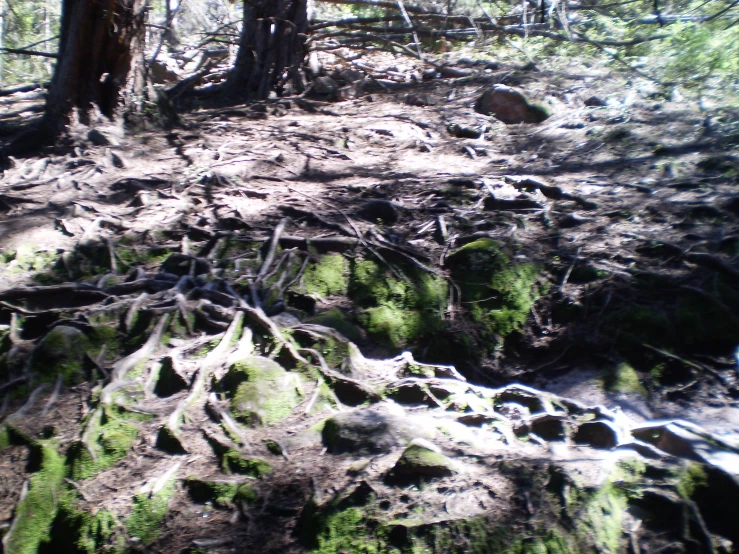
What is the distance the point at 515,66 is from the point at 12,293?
28.1ft

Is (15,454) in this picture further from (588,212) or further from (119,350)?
(588,212)

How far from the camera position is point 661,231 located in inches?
222

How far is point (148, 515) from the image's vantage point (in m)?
3.08

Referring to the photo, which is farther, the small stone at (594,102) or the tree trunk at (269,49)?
the tree trunk at (269,49)

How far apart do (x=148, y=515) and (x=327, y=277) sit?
8.14 ft

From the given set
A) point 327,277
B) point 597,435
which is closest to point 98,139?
point 327,277

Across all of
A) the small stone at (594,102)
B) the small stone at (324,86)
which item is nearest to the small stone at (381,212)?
the small stone at (594,102)

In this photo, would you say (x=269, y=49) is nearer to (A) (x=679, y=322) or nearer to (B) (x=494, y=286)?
(B) (x=494, y=286)

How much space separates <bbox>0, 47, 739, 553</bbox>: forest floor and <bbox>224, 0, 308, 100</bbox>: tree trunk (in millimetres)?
2128

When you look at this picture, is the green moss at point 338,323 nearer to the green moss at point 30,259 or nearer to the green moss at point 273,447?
the green moss at point 273,447

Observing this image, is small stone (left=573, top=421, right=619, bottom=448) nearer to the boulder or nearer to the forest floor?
the forest floor

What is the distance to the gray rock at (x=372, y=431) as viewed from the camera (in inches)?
131

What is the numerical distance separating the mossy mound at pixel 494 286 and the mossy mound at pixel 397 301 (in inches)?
9.0

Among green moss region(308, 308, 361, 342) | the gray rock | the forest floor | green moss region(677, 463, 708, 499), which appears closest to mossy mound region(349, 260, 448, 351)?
the forest floor
